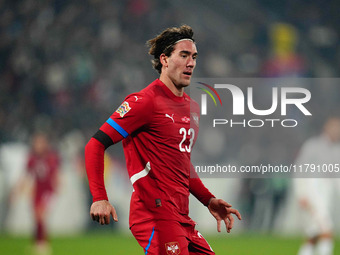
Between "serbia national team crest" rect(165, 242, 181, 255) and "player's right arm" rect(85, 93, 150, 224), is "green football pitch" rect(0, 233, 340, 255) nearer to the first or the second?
"serbia national team crest" rect(165, 242, 181, 255)

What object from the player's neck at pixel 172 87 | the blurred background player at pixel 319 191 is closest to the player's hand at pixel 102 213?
the player's neck at pixel 172 87

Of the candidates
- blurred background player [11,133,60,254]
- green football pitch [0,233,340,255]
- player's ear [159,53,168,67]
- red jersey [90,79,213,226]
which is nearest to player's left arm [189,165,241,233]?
red jersey [90,79,213,226]

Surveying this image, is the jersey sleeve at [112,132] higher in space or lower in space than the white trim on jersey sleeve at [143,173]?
higher

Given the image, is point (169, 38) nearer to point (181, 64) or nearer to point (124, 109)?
point (181, 64)

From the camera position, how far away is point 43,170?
10.0m

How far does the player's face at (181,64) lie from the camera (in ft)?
11.8

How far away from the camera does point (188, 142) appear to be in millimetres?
3584

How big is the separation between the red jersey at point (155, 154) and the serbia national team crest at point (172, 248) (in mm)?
158

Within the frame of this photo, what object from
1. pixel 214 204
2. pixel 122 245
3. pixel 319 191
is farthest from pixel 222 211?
pixel 122 245

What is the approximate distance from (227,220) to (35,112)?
875cm

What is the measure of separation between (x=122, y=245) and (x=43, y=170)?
6.20 ft

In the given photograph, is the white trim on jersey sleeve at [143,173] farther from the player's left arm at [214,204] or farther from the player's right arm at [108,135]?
the player's left arm at [214,204]

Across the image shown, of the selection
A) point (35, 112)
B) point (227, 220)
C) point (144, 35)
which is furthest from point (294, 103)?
point (227, 220)

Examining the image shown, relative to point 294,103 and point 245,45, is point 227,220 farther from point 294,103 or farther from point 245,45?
point 245,45
